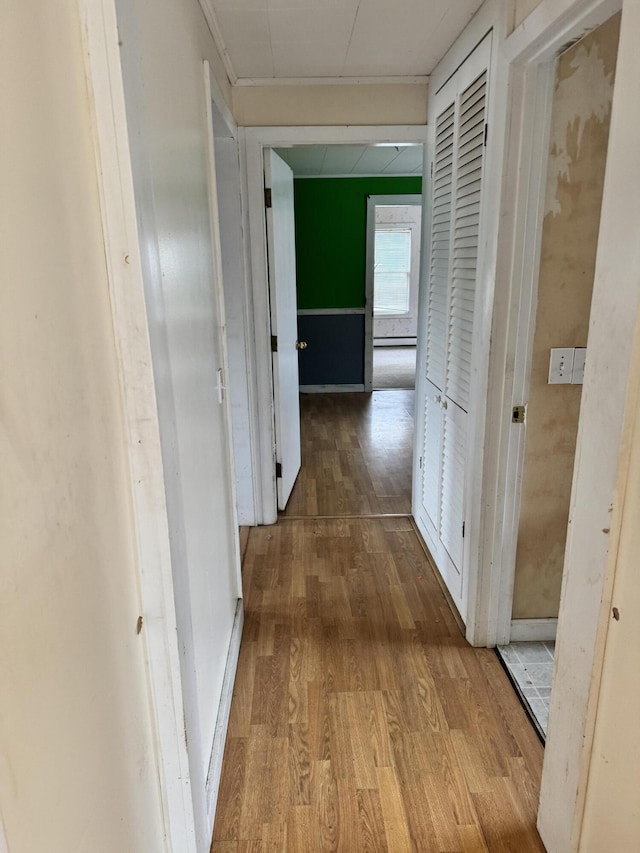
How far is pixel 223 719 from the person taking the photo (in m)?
1.79

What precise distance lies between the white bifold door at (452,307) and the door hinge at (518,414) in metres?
0.22

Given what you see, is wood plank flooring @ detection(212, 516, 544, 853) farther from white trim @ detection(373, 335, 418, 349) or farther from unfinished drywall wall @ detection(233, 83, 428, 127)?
white trim @ detection(373, 335, 418, 349)

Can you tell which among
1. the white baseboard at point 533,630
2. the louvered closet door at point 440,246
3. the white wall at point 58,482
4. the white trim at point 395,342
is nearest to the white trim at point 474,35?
the louvered closet door at point 440,246

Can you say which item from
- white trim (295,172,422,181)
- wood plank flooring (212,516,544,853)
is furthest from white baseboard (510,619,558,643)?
white trim (295,172,422,181)

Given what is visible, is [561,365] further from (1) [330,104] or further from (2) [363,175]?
(2) [363,175]

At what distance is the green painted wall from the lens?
6121 mm

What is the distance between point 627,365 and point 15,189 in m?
1.01

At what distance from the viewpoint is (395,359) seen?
325 inches

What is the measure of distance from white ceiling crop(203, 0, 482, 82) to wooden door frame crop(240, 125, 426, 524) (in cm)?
24

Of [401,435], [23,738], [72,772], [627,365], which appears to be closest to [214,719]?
[72,772]

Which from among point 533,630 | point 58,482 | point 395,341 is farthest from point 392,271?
point 58,482

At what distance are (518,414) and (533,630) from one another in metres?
0.89

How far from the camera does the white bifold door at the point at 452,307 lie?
6.81 feet

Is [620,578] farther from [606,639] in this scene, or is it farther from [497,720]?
[497,720]
